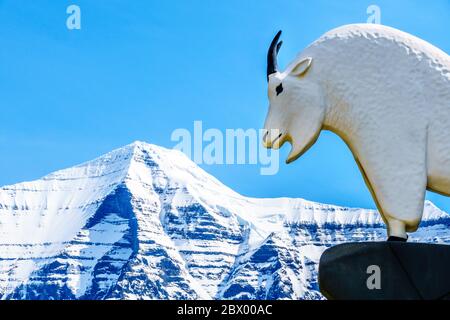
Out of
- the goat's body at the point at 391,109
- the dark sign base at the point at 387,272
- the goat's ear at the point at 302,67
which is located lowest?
the dark sign base at the point at 387,272

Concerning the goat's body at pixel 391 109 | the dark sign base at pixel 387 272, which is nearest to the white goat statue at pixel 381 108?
the goat's body at pixel 391 109

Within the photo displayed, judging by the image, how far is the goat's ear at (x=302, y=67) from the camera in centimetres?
1357

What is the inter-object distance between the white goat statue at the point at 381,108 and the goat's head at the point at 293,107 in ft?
0.04

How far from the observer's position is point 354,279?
12.3 meters

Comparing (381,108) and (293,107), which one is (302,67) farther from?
(381,108)

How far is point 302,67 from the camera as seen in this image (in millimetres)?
13609

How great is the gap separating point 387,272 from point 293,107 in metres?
2.53

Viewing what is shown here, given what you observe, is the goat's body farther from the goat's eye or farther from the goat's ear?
the goat's eye

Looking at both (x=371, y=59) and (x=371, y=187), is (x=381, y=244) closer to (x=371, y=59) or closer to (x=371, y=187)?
(x=371, y=187)

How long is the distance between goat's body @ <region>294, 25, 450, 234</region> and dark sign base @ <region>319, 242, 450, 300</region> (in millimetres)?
560

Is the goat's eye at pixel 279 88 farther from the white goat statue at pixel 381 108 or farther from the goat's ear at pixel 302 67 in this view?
the goat's ear at pixel 302 67
